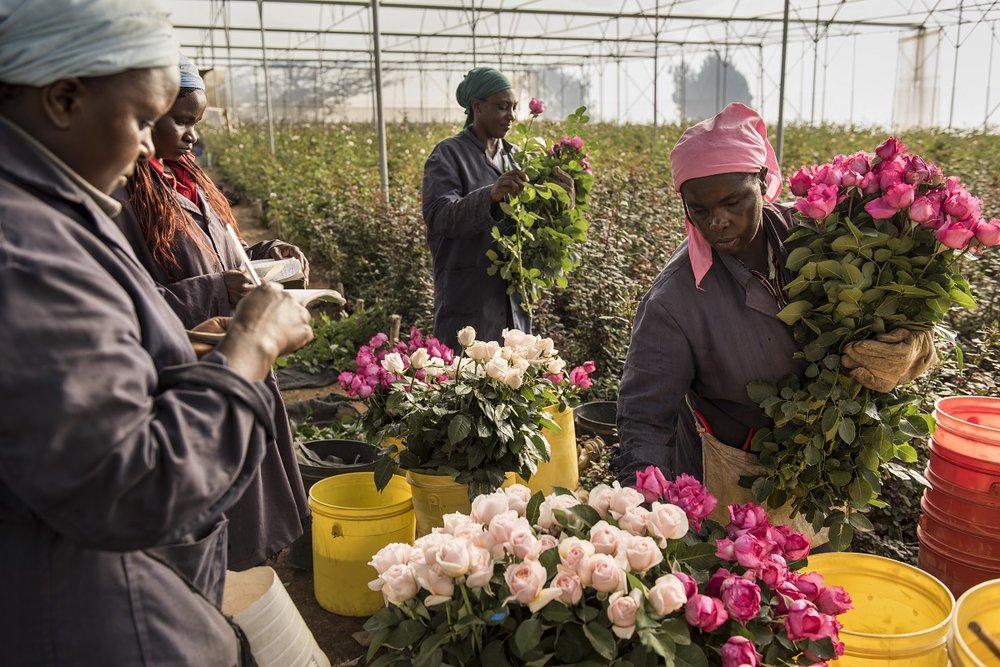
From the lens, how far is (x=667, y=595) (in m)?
1.06

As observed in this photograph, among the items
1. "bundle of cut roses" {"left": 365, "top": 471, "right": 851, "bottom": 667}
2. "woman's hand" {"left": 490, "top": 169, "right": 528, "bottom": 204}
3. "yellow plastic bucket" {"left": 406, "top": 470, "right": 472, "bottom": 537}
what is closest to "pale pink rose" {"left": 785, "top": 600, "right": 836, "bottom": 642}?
"bundle of cut roses" {"left": 365, "top": 471, "right": 851, "bottom": 667}

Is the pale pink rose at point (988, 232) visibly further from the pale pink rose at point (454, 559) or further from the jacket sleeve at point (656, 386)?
the pale pink rose at point (454, 559)

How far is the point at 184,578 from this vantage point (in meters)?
1.04

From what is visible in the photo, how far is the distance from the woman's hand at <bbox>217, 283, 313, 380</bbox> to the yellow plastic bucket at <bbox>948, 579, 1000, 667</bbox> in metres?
1.06

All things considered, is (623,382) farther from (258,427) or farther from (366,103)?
(366,103)

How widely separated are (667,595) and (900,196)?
0.99 metres

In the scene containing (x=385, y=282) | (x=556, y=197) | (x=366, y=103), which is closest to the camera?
(x=556, y=197)

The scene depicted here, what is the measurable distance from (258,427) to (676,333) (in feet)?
3.43

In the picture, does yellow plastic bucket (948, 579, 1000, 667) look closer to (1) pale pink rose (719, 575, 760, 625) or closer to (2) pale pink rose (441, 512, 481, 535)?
(1) pale pink rose (719, 575, 760, 625)

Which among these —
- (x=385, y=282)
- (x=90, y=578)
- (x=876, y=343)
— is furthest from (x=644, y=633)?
(x=385, y=282)

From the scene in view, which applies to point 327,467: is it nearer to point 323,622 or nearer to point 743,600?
point 323,622

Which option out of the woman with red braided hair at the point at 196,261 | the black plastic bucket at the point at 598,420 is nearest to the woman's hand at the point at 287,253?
the woman with red braided hair at the point at 196,261

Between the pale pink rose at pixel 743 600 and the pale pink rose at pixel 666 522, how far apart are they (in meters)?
0.11

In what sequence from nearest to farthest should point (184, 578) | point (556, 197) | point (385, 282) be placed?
1. point (184, 578)
2. point (556, 197)
3. point (385, 282)
